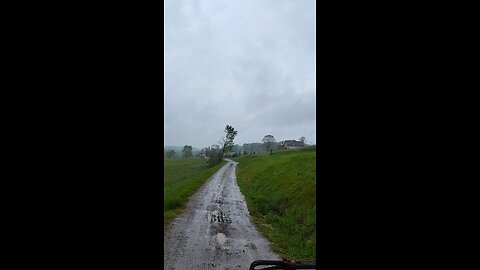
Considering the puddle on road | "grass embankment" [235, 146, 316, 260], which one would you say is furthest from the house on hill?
the puddle on road

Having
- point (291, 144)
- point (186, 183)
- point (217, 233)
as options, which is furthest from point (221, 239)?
point (291, 144)

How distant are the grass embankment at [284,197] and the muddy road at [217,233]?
0.13m

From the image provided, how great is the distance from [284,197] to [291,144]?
610 millimetres

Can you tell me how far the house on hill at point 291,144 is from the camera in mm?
3384

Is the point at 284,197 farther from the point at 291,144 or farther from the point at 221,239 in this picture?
the point at 221,239

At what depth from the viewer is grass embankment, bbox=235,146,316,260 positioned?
3045 mm
